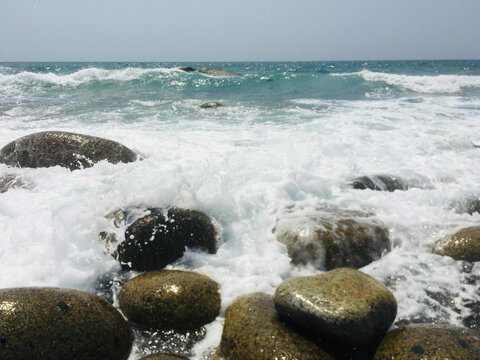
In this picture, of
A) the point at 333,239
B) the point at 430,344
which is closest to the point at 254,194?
the point at 333,239

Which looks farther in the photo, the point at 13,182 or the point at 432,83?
the point at 432,83

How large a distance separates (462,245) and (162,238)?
9.79ft

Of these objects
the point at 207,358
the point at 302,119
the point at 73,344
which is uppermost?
the point at 302,119

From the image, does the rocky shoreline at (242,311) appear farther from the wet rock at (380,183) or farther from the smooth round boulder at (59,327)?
the wet rock at (380,183)

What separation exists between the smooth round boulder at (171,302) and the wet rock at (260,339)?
0.82ft

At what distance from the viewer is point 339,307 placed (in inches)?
88.7

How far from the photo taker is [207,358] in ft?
7.77

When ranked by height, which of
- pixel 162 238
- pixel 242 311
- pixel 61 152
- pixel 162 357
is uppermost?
pixel 61 152

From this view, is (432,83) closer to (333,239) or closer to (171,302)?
(333,239)

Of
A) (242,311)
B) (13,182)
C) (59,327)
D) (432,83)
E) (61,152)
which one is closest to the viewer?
(59,327)

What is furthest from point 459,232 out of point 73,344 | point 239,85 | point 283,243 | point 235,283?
point 239,85

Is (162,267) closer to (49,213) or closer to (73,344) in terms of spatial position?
(73,344)

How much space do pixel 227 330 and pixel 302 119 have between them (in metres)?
8.44

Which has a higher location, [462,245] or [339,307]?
[339,307]
